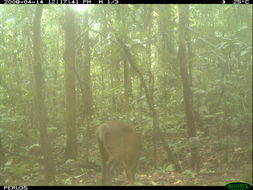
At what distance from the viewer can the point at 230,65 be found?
8.24 metres

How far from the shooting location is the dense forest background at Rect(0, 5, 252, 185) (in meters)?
7.14

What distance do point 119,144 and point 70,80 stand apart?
405 cm

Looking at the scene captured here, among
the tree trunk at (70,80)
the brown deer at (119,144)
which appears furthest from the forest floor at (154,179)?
the tree trunk at (70,80)

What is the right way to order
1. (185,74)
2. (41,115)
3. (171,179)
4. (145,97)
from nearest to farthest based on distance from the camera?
(41,115) < (171,179) < (185,74) < (145,97)

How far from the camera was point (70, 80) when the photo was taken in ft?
31.2

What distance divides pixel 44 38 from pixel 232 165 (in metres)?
8.12

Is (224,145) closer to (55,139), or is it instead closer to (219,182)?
(219,182)

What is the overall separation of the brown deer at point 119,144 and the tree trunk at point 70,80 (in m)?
3.58

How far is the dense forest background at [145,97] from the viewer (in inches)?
281

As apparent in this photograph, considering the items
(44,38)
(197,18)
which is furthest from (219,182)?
(44,38)

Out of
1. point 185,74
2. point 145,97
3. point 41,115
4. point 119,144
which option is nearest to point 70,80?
point 145,97

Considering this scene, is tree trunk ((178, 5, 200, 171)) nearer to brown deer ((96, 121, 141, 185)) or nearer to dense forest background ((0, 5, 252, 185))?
dense forest background ((0, 5, 252, 185))

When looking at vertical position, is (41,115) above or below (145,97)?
below

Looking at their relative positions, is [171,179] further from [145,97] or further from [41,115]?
[145,97]
